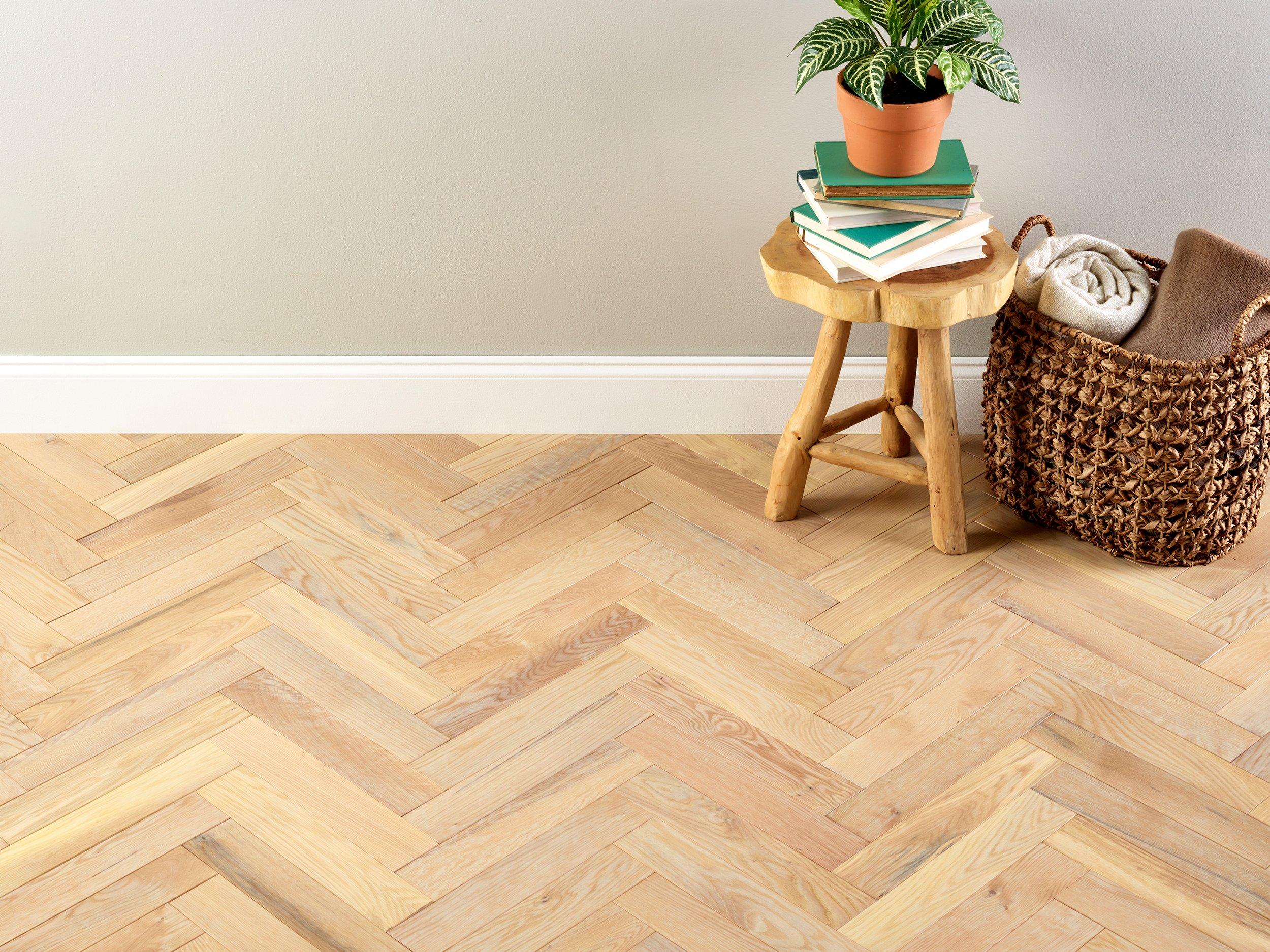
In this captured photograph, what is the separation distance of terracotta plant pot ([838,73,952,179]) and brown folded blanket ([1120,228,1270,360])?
0.44 m

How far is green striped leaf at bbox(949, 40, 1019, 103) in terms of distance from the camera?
170 cm

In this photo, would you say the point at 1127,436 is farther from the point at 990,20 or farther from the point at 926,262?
the point at 990,20

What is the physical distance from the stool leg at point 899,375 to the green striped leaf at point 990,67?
43cm

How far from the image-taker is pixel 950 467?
6.40ft

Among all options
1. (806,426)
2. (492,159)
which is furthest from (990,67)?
(492,159)

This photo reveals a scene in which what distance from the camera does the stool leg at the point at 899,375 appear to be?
81.4 inches

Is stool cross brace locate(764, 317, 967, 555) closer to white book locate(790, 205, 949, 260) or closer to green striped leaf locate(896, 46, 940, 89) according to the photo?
white book locate(790, 205, 949, 260)

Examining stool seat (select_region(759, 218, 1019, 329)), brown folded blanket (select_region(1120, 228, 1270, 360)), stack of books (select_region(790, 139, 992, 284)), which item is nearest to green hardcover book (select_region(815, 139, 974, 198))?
stack of books (select_region(790, 139, 992, 284))

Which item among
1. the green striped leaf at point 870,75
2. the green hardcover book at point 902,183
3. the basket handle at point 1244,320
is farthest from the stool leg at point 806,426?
the basket handle at point 1244,320

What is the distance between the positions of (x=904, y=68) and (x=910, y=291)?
31 cm

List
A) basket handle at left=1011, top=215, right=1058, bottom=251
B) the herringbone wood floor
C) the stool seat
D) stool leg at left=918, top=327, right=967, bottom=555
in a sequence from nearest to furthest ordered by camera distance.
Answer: the herringbone wood floor, the stool seat, stool leg at left=918, top=327, right=967, bottom=555, basket handle at left=1011, top=215, right=1058, bottom=251

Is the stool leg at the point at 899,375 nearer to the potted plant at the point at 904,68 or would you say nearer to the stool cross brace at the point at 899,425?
the stool cross brace at the point at 899,425

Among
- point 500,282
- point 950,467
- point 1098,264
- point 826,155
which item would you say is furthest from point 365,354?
point 1098,264

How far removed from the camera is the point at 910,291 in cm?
177
